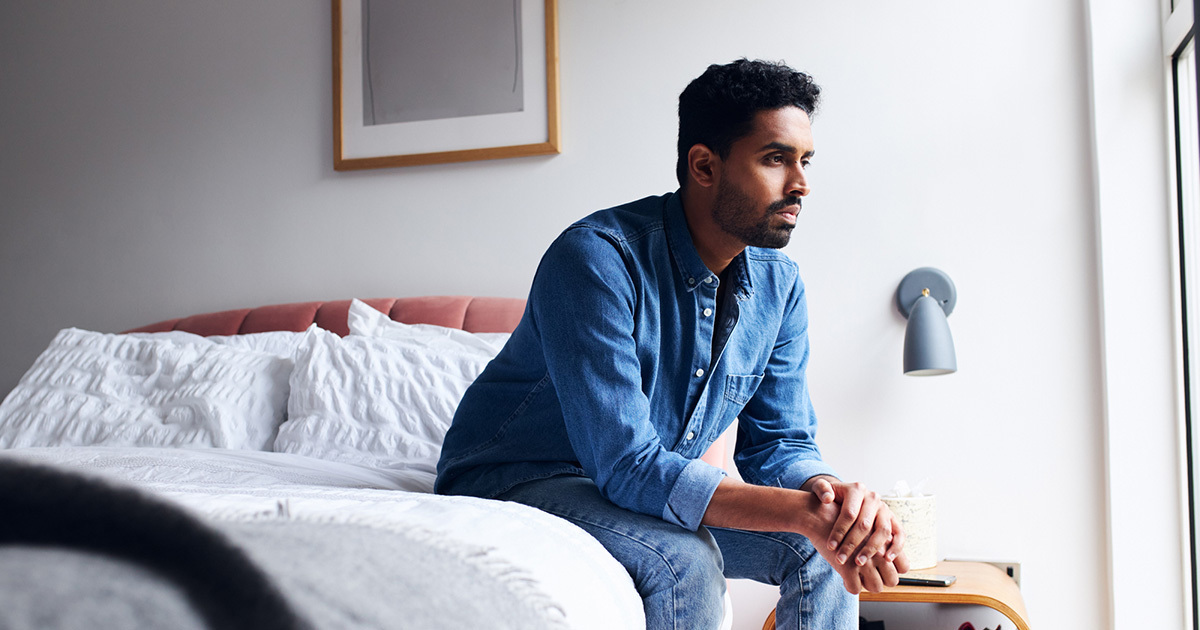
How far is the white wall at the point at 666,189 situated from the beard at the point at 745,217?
0.96m

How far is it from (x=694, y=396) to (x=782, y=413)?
21cm

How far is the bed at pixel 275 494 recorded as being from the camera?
0.94ft

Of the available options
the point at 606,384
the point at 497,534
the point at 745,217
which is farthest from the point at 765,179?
the point at 497,534

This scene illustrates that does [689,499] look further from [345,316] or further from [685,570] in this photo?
[345,316]

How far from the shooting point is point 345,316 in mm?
2463

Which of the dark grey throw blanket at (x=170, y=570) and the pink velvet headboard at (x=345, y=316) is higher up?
the pink velvet headboard at (x=345, y=316)

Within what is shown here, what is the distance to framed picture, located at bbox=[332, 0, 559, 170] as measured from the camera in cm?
251

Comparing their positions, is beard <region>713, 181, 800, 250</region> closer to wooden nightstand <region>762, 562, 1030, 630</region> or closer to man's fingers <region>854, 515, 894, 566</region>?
man's fingers <region>854, 515, 894, 566</region>

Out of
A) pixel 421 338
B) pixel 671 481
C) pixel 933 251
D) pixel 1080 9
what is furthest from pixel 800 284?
pixel 1080 9

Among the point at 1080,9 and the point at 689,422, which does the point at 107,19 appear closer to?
the point at 689,422

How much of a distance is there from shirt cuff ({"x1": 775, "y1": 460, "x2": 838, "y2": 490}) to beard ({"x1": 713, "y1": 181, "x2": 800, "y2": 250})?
14.0 inches

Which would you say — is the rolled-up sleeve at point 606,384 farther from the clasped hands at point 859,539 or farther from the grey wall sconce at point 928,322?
the grey wall sconce at point 928,322

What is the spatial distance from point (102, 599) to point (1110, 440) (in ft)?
7.20

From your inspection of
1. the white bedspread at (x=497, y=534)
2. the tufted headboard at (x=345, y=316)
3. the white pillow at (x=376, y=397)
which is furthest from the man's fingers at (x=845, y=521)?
the tufted headboard at (x=345, y=316)
